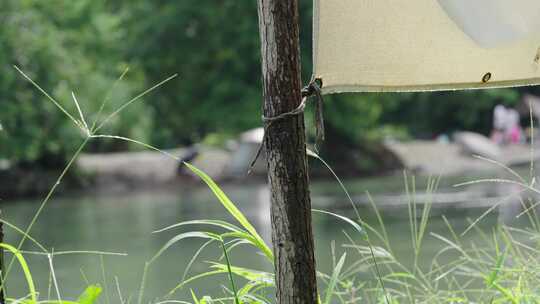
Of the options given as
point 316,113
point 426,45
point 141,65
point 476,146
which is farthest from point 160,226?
point 141,65

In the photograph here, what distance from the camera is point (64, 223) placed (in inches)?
486

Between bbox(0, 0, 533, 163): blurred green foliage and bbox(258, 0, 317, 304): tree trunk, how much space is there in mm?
15243

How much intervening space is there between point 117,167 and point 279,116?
57.1ft

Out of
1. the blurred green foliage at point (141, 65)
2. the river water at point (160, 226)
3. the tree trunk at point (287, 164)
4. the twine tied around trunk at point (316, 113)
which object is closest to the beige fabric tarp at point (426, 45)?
the twine tied around trunk at point (316, 113)

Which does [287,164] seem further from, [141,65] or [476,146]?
[141,65]

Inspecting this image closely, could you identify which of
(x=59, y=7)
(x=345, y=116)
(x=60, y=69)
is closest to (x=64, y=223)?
(x=60, y=69)

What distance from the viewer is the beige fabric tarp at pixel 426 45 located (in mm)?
2701

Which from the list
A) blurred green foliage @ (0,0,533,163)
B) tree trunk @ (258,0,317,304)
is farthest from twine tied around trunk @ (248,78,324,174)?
blurred green foliage @ (0,0,533,163)

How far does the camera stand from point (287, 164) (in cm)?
240

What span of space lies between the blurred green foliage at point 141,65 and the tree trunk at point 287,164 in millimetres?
15243

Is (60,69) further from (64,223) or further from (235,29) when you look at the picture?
(64,223)

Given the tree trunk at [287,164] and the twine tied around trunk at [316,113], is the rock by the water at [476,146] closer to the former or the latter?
the twine tied around trunk at [316,113]

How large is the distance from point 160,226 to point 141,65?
12.2 metres

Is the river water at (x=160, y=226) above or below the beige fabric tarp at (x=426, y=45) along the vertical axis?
below
